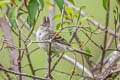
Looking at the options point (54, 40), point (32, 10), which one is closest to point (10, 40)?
point (54, 40)

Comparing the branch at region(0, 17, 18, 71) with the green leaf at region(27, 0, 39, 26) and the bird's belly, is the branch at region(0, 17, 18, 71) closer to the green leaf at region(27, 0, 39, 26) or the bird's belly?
the bird's belly

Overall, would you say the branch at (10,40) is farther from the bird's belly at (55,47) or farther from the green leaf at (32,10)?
the green leaf at (32,10)

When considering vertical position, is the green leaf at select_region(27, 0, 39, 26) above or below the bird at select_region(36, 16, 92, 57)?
above

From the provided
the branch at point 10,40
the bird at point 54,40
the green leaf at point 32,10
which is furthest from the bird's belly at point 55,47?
the green leaf at point 32,10

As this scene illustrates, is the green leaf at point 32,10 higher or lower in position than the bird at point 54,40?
higher

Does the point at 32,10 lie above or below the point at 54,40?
above

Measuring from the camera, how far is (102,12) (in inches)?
136

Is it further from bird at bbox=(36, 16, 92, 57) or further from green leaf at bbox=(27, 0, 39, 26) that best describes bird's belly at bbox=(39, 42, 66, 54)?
green leaf at bbox=(27, 0, 39, 26)

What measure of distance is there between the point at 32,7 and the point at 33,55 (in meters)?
1.72

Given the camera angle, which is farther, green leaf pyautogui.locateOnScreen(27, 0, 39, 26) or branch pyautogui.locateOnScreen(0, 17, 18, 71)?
branch pyautogui.locateOnScreen(0, 17, 18, 71)

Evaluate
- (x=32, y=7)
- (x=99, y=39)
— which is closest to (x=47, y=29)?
(x=32, y=7)

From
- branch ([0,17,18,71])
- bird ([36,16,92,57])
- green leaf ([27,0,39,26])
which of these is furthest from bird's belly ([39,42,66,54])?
green leaf ([27,0,39,26])

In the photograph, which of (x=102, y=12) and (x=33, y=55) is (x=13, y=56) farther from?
(x=102, y=12)

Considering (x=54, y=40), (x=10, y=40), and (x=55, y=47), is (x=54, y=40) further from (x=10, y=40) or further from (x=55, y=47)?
(x=10, y=40)
